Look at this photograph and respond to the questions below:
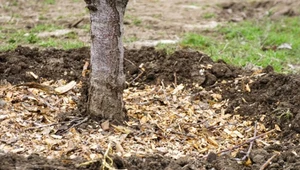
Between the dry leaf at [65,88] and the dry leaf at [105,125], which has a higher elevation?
the dry leaf at [65,88]

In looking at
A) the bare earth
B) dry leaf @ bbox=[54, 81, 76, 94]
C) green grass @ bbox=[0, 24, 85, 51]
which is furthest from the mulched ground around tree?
green grass @ bbox=[0, 24, 85, 51]

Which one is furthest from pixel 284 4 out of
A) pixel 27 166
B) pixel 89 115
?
pixel 27 166

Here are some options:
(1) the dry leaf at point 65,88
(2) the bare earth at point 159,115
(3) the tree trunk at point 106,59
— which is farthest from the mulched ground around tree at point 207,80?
(3) the tree trunk at point 106,59

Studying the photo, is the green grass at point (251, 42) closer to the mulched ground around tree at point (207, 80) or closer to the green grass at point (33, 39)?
the mulched ground around tree at point (207, 80)

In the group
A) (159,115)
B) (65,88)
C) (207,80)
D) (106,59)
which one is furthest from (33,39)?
(106,59)

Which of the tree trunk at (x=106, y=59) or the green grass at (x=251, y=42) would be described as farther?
the green grass at (x=251, y=42)

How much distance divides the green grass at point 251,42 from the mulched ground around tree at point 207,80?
110cm

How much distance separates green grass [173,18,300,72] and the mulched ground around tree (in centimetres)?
110

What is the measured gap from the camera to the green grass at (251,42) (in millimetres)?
7152

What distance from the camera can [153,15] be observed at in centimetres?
976

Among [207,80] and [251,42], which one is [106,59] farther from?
[251,42]

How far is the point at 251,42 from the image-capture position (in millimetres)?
8266

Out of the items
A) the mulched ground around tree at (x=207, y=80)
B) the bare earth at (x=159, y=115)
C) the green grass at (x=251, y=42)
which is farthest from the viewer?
the green grass at (x=251, y=42)

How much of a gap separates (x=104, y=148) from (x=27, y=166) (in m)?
0.70
